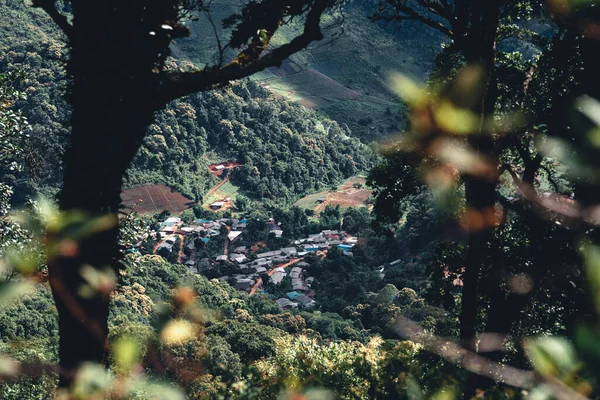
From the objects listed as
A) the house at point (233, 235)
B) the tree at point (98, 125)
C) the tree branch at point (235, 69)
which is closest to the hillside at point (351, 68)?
the house at point (233, 235)

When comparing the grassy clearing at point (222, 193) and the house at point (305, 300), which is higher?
the house at point (305, 300)

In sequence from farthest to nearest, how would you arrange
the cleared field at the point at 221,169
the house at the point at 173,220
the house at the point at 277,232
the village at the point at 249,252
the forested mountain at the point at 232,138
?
the cleared field at the point at 221,169 < the forested mountain at the point at 232,138 < the house at the point at 277,232 < the house at the point at 173,220 < the village at the point at 249,252

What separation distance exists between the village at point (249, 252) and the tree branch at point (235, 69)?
5029 centimetres

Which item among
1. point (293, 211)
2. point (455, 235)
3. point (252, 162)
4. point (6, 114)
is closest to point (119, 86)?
point (6, 114)

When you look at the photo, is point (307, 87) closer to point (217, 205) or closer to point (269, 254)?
point (217, 205)

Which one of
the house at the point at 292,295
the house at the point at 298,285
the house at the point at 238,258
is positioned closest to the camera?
the house at the point at 292,295

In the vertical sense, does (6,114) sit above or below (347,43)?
above

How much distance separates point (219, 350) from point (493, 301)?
21.1m

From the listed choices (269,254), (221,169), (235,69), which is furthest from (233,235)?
(235,69)

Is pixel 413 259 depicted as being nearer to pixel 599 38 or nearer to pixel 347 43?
pixel 599 38

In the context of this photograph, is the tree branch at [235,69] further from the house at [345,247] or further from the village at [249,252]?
the house at [345,247]

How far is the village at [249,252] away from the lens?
59344mm

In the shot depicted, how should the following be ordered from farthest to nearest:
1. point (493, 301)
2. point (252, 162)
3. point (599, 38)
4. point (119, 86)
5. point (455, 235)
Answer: point (252, 162)
point (455, 235)
point (493, 301)
point (599, 38)
point (119, 86)

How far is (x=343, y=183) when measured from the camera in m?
98.2
